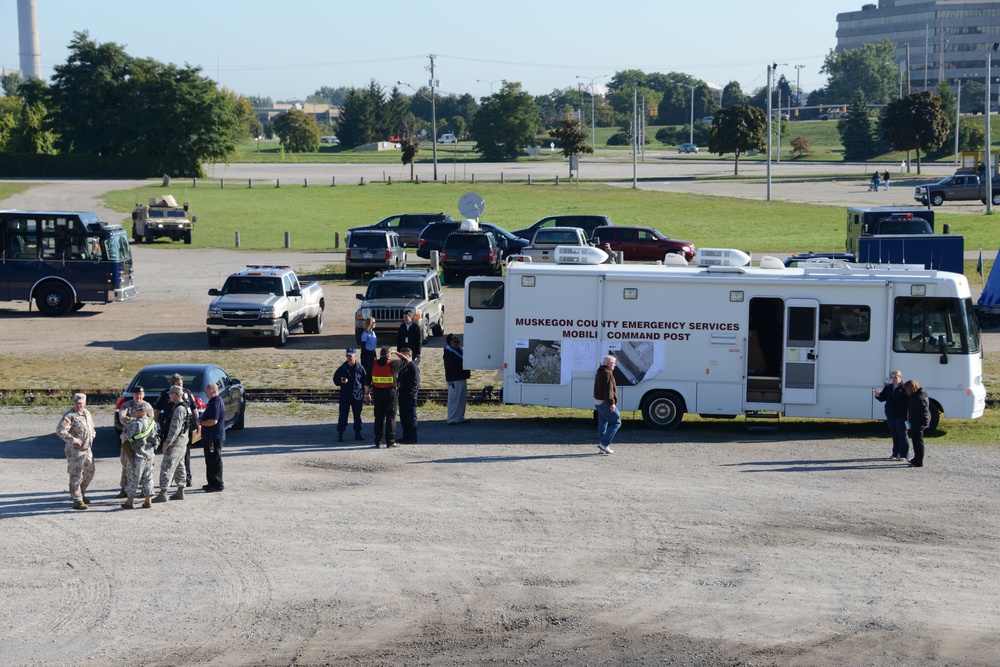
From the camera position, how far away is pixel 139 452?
14633mm

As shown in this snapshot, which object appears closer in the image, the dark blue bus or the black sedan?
the black sedan

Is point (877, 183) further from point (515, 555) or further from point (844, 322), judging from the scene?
point (515, 555)

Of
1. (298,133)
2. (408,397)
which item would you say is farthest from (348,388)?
(298,133)

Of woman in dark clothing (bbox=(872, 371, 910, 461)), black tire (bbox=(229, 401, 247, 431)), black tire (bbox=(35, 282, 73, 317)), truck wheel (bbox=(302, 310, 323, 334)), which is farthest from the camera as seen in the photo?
black tire (bbox=(35, 282, 73, 317))

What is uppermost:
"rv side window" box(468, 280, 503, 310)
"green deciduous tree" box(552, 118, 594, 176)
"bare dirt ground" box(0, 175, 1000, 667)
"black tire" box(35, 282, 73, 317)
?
"green deciduous tree" box(552, 118, 594, 176)

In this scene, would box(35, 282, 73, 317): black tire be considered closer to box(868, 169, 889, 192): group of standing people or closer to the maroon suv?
the maroon suv

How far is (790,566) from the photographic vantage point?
12.7m

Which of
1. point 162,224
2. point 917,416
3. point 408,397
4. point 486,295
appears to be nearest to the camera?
point 917,416

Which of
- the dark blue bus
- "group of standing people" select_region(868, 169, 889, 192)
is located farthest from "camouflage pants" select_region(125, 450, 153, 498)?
"group of standing people" select_region(868, 169, 889, 192)

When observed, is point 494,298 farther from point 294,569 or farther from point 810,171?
point 810,171

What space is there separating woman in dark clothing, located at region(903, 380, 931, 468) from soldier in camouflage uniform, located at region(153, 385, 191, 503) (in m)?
10.2

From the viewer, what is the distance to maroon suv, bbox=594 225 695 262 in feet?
140

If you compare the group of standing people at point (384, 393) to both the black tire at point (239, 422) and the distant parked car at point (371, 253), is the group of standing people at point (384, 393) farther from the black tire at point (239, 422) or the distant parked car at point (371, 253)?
the distant parked car at point (371, 253)

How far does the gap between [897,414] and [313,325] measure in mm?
16907
